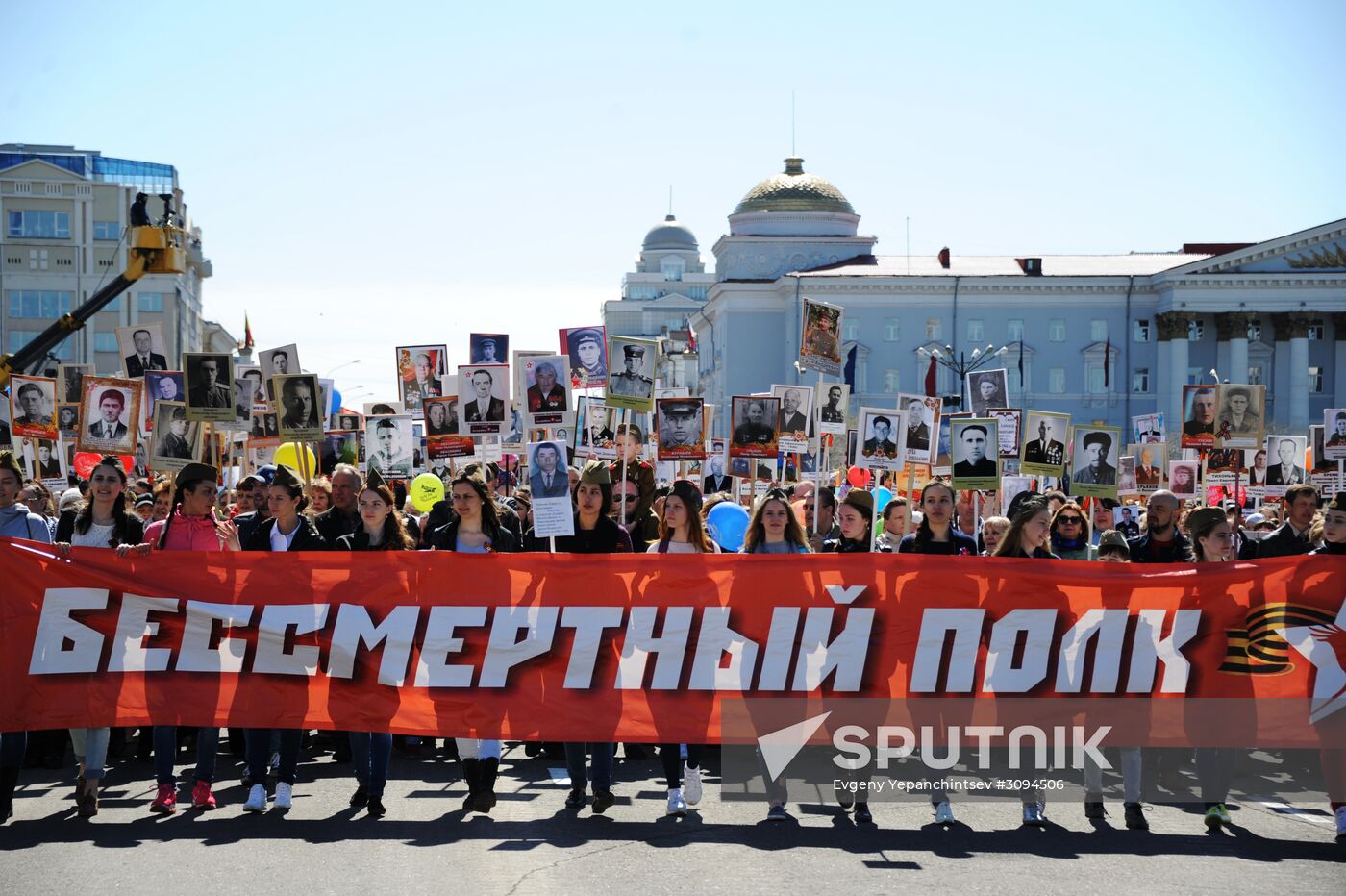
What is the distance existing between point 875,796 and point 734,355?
254 ft

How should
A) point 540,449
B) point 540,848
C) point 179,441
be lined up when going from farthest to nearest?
point 179,441, point 540,449, point 540,848

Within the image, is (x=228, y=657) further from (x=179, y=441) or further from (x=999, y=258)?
(x=999, y=258)

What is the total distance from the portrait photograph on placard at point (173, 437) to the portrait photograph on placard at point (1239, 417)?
37.5ft

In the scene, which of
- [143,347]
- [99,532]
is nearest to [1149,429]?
[143,347]

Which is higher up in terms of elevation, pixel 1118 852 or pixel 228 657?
pixel 228 657

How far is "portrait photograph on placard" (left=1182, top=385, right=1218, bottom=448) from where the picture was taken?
65.0ft

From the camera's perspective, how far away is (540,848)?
8.02 metres

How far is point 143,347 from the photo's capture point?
19.4 metres

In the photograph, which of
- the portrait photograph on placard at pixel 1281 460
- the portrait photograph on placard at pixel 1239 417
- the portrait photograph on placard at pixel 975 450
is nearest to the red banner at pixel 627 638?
the portrait photograph on placard at pixel 975 450

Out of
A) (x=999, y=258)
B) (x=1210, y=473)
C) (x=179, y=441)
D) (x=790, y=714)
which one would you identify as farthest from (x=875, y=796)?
(x=999, y=258)

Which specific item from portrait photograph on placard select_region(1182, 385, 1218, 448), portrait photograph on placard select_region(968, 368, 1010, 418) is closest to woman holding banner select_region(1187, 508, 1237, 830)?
portrait photograph on placard select_region(1182, 385, 1218, 448)

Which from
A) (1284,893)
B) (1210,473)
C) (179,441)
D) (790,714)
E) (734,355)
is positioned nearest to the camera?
(1284,893)

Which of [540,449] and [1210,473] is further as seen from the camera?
[1210,473]

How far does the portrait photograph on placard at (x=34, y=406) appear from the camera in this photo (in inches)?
765
